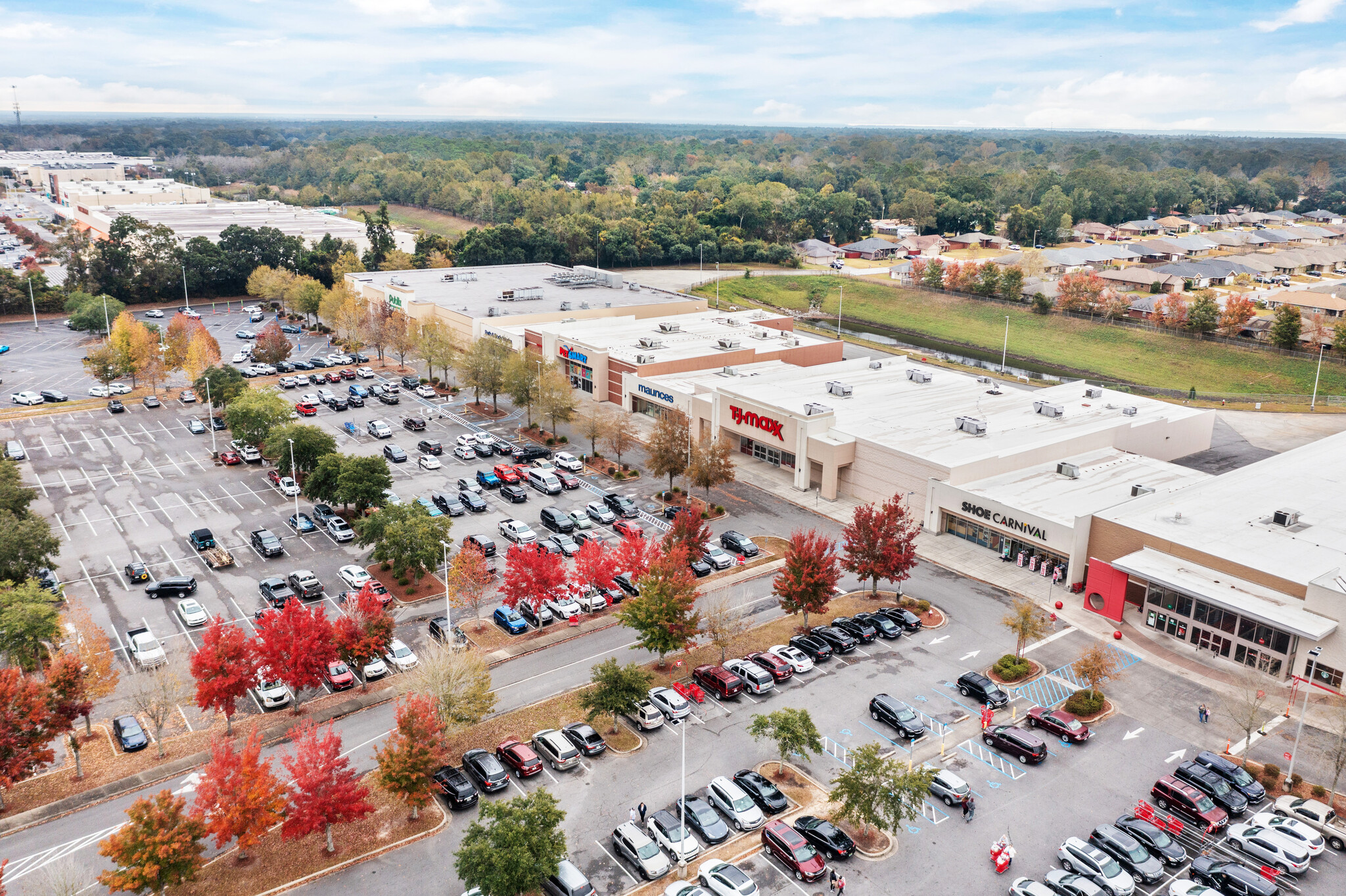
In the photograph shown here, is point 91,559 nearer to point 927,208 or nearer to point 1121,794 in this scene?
point 1121,794

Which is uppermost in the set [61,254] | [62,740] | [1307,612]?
[61,254]

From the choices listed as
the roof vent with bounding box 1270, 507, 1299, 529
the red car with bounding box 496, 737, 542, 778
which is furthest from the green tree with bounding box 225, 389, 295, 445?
the roof vent with bounding box 1270, 507, 1299, 529

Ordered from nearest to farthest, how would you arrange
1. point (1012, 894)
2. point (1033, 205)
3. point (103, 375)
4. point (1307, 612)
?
point (1012, 894) → point (1307, 612) → point (103, 375) → point (1033, 205)

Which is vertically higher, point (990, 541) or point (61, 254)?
point (61, 254)

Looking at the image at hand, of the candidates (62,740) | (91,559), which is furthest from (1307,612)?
(91,559)

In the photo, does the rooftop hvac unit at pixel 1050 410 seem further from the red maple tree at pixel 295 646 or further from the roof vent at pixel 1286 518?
the red maple tree at pixel 295 646

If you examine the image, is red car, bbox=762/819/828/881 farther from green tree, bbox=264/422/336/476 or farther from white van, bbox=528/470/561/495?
green tree, bbox=264/422/336/476

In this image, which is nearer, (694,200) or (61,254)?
(61,254)
